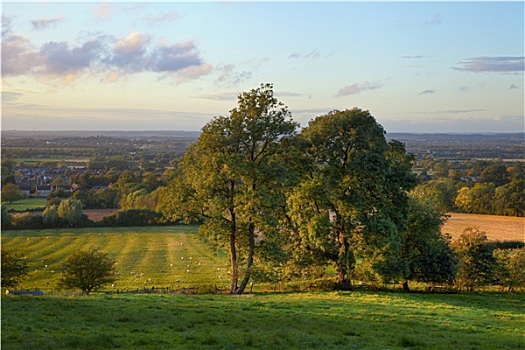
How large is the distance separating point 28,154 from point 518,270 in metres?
131

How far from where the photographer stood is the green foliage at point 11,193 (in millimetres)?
77325

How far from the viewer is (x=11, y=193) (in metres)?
79.4

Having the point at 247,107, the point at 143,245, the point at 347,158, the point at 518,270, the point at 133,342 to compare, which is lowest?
the point at 143,245

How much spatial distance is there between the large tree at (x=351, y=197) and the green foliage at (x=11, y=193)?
61.2m

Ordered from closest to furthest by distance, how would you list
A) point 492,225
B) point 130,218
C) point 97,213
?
point 492,225, point 130,218, point 97,213

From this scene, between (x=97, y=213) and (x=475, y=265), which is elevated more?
(x=475, y=265)

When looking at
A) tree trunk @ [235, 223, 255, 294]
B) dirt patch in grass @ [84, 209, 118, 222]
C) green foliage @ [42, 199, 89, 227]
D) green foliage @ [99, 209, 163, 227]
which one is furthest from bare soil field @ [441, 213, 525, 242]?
green foliage @ [42, 199, 89, 227]

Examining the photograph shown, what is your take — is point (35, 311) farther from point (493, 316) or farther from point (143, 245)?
point (143, 245)

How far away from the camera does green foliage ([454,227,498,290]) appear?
1516 inches

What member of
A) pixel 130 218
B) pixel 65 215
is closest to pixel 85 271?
pixel 65 215

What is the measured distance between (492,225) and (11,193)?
81.6m

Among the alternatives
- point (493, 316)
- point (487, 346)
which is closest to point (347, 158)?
point (493, 316)

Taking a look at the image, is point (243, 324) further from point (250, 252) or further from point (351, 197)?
point (351, 197)

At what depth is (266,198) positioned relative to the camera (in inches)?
1204
